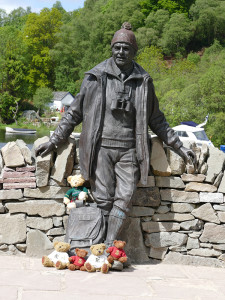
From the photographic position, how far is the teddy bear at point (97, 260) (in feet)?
13.3

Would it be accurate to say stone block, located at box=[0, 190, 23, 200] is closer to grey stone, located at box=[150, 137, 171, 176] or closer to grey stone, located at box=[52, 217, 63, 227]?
grey stone, located at box=[52, 217, 63, 227]

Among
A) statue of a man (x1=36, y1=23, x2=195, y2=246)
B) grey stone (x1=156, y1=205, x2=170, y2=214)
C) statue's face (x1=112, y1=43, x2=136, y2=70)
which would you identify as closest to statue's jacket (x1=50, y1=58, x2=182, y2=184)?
statue of a man (x1=36, y1=23, x2=195, y2=246)

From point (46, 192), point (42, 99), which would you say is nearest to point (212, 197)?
point (46, 192)

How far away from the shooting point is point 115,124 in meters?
4.59

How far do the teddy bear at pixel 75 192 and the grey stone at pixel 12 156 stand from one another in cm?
58

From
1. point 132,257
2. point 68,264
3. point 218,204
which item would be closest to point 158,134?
point 218,204

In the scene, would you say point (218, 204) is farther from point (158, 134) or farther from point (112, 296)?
point (112, 296)

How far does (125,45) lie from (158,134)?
1.05 m

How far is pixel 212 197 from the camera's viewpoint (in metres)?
4.95

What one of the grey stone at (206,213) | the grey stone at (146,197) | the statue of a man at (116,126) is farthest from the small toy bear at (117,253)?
the grey stone at (206,213)

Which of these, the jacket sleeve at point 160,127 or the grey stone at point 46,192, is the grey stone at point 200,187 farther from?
the grey stone at point 46,192

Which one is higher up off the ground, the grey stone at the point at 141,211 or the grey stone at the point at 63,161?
the grey stone at the point at 63,161

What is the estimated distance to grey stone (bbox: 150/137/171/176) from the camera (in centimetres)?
490

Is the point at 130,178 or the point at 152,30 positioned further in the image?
the point at 152,30
